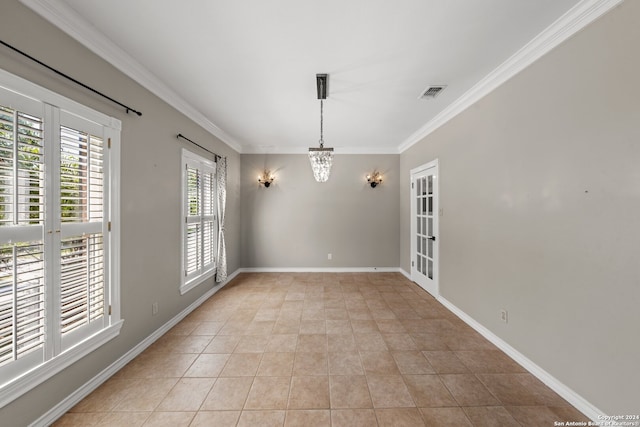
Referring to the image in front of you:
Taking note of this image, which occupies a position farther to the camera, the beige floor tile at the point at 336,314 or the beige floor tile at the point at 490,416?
the beige floor tile at the point at 336,314

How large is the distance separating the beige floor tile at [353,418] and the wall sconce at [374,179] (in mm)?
4053

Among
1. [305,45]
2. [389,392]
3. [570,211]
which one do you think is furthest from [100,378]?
[570,211]

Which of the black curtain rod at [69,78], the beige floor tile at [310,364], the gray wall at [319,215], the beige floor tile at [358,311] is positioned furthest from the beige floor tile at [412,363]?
the black curtain rod at [69,78]

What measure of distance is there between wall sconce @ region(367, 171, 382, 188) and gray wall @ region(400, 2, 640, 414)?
2439mm

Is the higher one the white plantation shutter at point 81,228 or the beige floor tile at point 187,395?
the white plantation shutter at point 81,228

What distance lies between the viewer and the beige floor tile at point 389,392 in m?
1.71

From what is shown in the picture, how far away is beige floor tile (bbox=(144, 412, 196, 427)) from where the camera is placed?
5.08ft

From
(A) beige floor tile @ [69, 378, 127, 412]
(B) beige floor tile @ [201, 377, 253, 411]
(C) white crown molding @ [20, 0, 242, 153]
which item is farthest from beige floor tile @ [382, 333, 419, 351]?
(C) white crown molding @ [20, 0, 242, 153]

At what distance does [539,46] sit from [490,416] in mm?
2777

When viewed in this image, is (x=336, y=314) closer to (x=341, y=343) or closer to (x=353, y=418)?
(x=341, y=343)

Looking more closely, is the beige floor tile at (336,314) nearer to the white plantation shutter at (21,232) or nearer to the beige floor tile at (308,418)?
the beige floor tile at (308,418)

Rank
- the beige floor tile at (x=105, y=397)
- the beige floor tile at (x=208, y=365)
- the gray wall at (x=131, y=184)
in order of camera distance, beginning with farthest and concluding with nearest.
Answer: the beige floor tile at (x=208, y=365)
the beige floor tile at (x=105, y=397)
the gray wall at (x=131, y=184)

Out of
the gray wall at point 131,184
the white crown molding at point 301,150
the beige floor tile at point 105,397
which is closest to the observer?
the gray wall at point 131,184

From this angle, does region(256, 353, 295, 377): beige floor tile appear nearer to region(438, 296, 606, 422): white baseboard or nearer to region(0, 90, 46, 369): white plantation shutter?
region(0, 90, 46, 369): white plantation shutter
